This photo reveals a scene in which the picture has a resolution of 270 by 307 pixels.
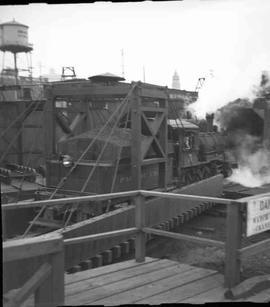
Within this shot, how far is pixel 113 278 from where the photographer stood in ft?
14.3

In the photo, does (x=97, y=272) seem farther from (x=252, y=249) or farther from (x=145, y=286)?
(x=252, y=249)

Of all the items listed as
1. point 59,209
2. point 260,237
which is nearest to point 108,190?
point 59,209

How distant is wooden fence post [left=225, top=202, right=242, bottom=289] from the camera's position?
4.08m

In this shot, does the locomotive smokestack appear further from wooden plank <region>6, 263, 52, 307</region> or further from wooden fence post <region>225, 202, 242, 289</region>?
wooden plank <region>6, 263, 52, 307</region>

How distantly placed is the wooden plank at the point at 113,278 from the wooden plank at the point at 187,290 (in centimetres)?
51

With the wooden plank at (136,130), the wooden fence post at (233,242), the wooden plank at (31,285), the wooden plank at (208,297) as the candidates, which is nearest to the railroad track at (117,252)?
the wooden plank at (136,130)

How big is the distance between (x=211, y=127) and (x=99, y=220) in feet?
29.9

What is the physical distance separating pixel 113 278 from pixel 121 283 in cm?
16

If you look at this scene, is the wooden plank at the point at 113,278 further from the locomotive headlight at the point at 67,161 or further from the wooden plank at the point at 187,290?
the locomotive headlight at the point at 67,161

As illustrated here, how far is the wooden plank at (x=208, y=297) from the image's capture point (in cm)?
385

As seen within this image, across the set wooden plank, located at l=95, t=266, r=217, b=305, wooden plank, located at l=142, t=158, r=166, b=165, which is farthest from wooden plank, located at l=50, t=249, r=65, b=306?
wooden plank, located at l=142, t=158, r=166, b=165

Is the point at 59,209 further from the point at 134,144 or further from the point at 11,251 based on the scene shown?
the point at 11,251

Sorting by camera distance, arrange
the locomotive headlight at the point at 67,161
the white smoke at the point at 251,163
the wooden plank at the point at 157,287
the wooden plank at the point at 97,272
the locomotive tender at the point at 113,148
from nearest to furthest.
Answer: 1. the wooden plank at the point at 157,287
2. the wooden plank at the point at 97,272
3. the locomotive tender at the point at 113,148
4. the locomotive headlight at the point at 67,161
5. the white smoke at the point at 251,163

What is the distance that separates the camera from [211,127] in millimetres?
15617
